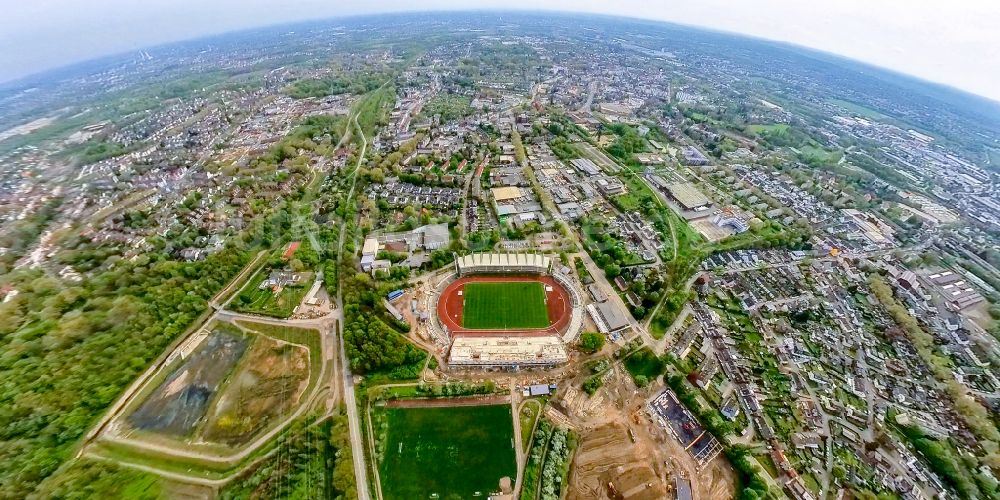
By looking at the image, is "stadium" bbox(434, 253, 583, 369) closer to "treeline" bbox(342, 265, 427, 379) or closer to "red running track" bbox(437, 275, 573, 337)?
"red running track" bbox(437, 275, 573, 337)

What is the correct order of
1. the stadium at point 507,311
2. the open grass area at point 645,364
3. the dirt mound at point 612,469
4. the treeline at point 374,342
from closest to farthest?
the dirt mound at point 612,469 → the treeline at point 374,342 → the open grass area at point 645,364 → the stadium at point 507,311

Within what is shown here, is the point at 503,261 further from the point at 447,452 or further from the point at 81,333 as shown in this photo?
the point at 81,333

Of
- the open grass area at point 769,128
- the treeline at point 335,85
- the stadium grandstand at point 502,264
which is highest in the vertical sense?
the treeline at point 335,85

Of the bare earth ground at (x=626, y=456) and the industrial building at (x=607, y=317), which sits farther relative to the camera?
the industrial building at (x=607, y=317)

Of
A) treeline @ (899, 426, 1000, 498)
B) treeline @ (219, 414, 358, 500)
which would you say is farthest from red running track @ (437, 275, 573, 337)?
treeline @ (899, 426, 1000, 498)

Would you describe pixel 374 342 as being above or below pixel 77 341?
below

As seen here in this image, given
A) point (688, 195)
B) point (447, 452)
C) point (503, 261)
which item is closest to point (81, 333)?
point (447, 452)

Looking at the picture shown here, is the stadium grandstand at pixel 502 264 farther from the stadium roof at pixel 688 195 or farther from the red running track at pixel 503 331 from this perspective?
the stadium roof at pixel 688 195

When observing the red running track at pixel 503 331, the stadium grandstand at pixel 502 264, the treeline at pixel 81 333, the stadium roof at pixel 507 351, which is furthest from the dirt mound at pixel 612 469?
the treeline at pixel 81 333
